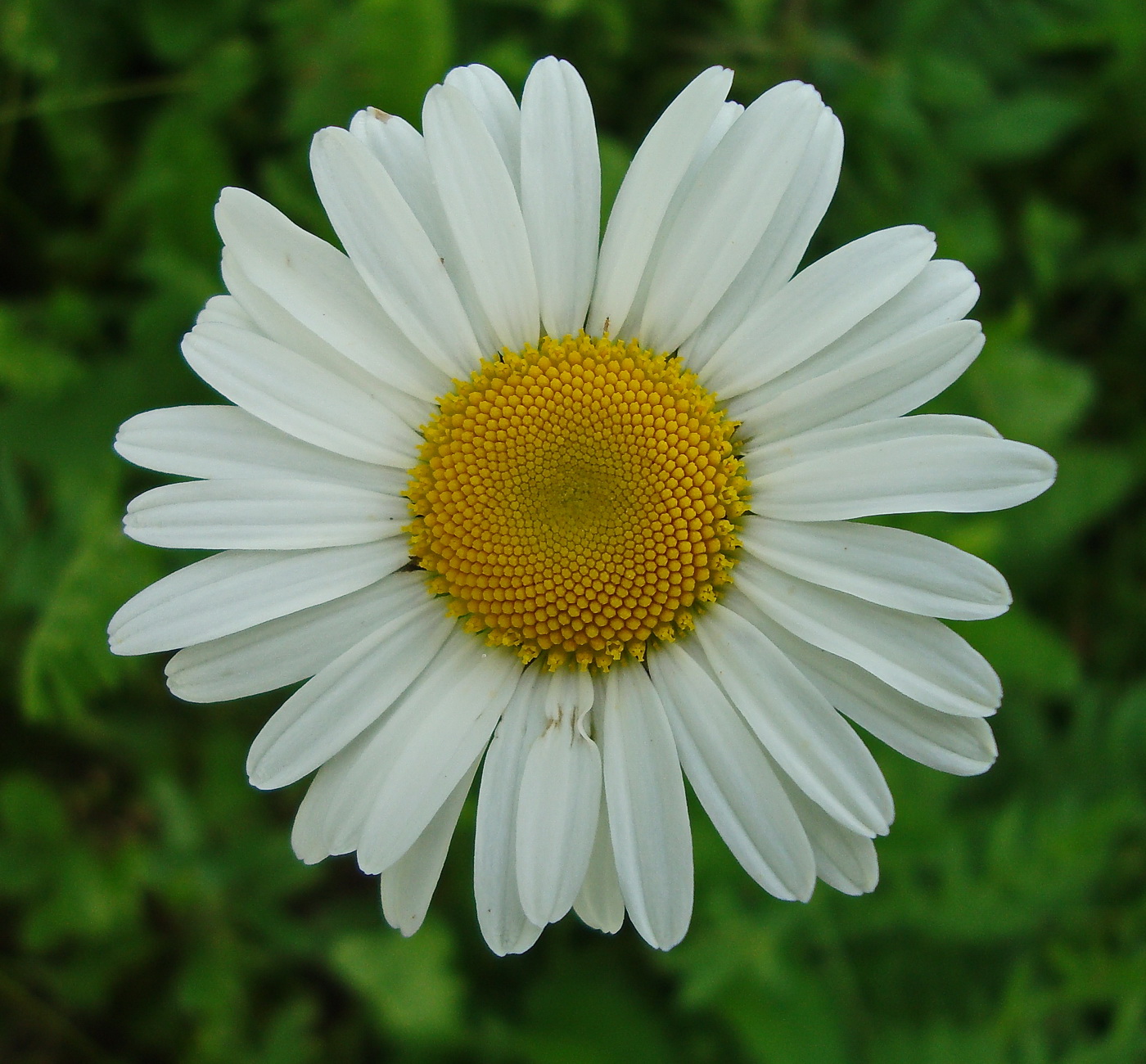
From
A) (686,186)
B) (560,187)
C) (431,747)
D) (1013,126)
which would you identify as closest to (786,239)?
(686,186)

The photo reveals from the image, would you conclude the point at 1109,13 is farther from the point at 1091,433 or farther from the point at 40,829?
the point at 40,829

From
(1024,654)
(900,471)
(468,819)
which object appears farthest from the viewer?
(1024,654)

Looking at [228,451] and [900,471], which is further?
[228,451]

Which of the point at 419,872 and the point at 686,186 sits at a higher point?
the point at 686,186

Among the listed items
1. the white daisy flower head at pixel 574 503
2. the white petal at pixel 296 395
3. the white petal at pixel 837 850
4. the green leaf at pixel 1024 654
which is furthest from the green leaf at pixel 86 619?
the green leaf at pixel 1024 654

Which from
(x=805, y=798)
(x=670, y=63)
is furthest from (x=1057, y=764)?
(x=670, y=63)

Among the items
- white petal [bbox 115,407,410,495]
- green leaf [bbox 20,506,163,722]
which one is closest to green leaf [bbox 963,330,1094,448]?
white petal [bbox 115,407,410,495]

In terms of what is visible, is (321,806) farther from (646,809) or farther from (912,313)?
(912,313)
